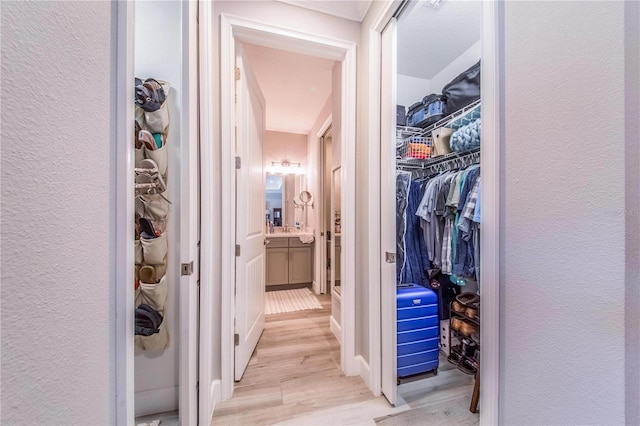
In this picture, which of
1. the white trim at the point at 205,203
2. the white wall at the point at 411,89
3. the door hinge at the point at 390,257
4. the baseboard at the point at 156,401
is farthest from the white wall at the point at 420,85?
the baseboard at the point at 156,401

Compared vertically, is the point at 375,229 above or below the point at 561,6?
below

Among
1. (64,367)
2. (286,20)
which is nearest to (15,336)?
(64,367)

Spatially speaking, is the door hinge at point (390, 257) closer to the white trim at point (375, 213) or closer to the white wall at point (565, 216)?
the white trim at point (375, 213)

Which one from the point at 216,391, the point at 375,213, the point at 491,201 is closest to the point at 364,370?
the point at 216,391

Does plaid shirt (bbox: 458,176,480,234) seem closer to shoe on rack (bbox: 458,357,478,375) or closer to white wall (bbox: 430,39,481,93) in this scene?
shoe on rack (bbox: 458,357,478,375)

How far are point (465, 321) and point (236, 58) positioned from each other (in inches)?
95.8

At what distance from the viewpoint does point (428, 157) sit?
2096 mm

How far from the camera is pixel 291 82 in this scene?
8.45 ft

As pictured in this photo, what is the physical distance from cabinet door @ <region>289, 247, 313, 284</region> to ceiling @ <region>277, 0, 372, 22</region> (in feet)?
8.99

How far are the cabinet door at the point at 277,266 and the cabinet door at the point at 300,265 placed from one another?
0.24 ft

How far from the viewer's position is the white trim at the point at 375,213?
1.47 metres

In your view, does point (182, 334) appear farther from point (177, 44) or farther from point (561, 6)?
point (561, 6)

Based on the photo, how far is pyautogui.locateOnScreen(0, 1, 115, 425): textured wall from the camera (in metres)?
0.28

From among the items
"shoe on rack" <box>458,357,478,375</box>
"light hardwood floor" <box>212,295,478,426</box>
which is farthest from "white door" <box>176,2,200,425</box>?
"shoe on rack" <box>458,357,478,375</box>
